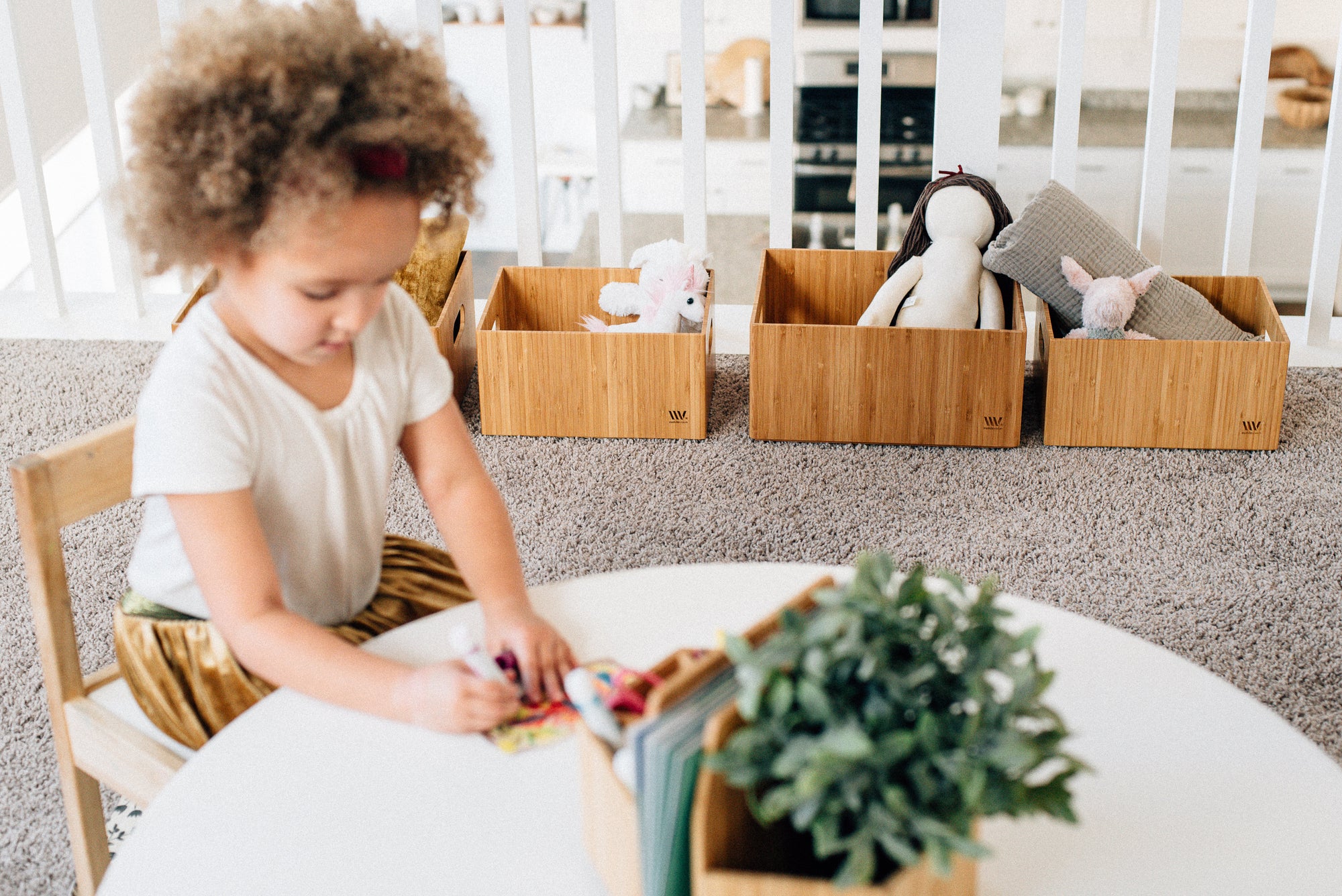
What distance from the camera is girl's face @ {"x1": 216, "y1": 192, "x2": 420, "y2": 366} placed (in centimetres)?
87

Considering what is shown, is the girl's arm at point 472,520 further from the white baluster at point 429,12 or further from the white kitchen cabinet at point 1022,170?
the white kitchen cabinet at point 1022,170

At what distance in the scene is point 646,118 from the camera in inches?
180

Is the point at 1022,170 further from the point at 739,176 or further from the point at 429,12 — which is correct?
the point at 429,12

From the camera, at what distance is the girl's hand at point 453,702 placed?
2.74ft

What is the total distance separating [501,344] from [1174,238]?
286 centimetres

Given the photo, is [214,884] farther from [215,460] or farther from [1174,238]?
[1174,238]

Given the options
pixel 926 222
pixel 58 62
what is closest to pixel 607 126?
pixel 926 222

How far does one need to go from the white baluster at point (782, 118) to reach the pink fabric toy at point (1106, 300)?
0.51 metres

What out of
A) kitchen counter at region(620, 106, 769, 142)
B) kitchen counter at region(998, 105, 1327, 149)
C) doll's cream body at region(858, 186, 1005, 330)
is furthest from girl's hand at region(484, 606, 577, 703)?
kitchen counter at region(620, 106, 769, 142)

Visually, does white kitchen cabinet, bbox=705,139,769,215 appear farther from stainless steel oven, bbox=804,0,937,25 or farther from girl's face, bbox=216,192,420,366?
girl's face, bbox=216,192,420,366

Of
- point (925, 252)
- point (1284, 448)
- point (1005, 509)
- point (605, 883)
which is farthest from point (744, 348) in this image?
point (605, 883)

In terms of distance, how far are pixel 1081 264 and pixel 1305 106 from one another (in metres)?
2.33

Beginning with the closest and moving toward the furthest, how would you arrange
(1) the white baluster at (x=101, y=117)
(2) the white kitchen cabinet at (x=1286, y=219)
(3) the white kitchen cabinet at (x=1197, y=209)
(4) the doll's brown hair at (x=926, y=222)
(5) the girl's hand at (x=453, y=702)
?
(5) the girl's hand at (x=453, y=702), (4) the doll's brown hair at (x=926, y=222), (1) the white baluster at (x=101, y=117), (2) the white kitchen cabinet at (x=1286, y=219), (3) the white kitchen cabinet at (x=1197, y=209)

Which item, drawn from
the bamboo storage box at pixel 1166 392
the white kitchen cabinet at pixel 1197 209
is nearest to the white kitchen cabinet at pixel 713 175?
the white kitchen cabinet at pixel 1197 209
